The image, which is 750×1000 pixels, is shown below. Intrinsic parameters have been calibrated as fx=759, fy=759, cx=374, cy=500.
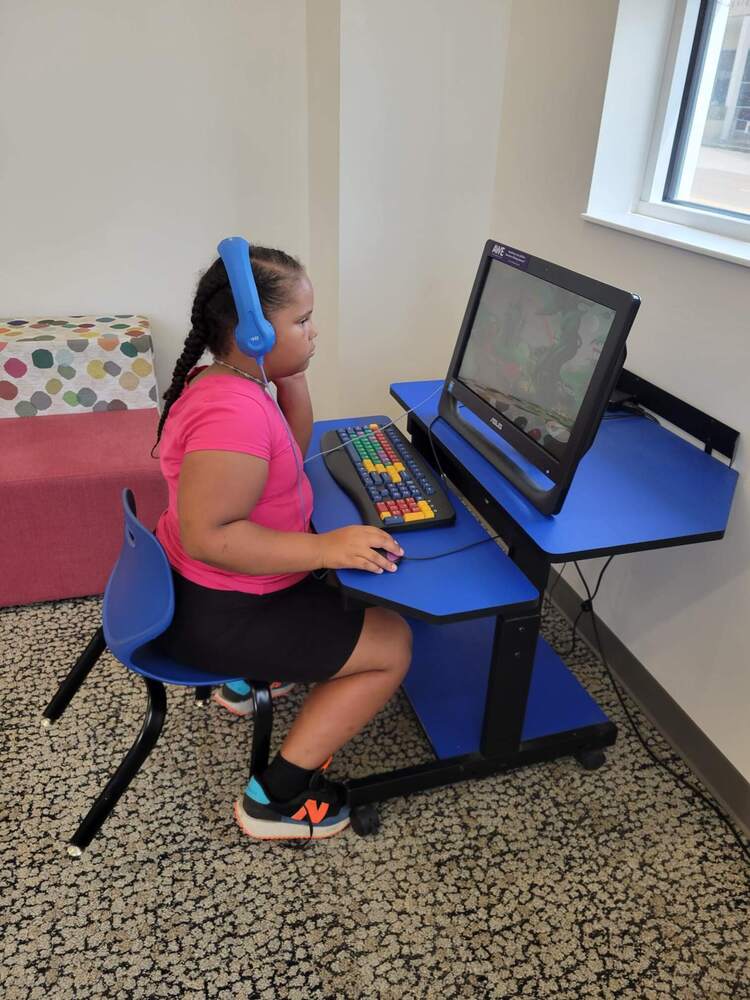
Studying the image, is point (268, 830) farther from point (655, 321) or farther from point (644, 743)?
point (655, 321)

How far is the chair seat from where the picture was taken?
1.32 meters

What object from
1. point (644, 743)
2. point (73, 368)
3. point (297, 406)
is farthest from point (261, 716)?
point (73, 368)

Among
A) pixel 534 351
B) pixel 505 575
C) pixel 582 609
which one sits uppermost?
pixel 534 351

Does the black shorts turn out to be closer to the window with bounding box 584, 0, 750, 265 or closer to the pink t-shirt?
the pink t-shirt

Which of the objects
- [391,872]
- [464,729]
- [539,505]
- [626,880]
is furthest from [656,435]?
[391,872]

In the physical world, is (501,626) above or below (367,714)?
above

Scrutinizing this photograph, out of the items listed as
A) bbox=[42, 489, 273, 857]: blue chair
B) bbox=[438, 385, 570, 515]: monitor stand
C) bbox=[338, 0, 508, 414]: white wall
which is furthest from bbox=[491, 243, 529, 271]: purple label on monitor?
bbox=[338, 0, 508, 414]: white wall

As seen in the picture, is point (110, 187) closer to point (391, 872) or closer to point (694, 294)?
point (694, 294)

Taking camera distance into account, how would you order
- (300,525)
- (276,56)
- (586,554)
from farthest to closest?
(276,56), (300,525), (586,554)

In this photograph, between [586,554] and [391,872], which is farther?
[391,872]

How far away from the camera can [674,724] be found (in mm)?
1746

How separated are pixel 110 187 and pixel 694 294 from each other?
187 centimetres

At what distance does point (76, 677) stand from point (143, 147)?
173cm

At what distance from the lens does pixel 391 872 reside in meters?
1.45
